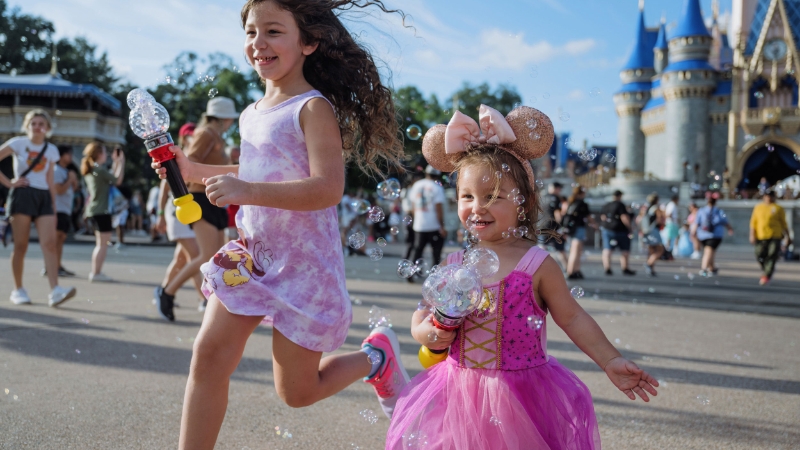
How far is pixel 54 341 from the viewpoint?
5516mm

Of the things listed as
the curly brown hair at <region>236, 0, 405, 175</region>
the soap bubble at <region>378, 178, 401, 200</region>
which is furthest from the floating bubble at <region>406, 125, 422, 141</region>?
the curly brown hair at <region>236, 0, 405, 175</region>

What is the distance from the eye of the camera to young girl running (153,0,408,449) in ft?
8.32

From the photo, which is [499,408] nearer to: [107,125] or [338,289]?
[338,289]

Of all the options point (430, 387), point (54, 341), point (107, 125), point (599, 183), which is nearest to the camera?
point (430, 387)

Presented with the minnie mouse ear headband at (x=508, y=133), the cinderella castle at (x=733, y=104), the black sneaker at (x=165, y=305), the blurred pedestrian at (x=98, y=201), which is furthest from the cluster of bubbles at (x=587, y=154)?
the cinderella castle at (x=733, y=104)

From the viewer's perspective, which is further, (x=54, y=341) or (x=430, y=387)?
(x=54, y=341)

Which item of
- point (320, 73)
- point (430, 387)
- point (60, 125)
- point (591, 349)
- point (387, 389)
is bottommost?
point (387, 389)

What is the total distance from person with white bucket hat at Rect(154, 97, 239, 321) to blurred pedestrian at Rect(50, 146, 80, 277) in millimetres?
3637

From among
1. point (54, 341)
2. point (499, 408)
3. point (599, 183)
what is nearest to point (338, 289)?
point (499, 408)

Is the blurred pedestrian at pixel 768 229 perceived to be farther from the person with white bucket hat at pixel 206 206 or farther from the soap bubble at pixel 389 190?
the soap bubble at pixel 389 190

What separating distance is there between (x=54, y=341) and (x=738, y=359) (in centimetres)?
499

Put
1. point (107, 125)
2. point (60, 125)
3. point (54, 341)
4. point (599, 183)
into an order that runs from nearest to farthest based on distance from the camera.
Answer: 1. point (54, 341)
2. point (60, 125)
3. point (107, 125)
4. point (599, 183)

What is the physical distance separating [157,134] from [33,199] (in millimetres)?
5363

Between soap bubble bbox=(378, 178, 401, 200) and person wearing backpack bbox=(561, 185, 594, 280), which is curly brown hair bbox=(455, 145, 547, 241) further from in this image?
person wearing backpack bbox=(561, 185, 594, 280)
